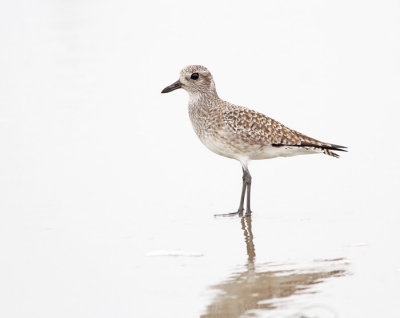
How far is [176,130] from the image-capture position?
14.6 m

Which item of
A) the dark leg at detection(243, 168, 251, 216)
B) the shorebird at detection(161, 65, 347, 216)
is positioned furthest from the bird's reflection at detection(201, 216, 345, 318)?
the shorebird at detection(161, 65, 347, 216)

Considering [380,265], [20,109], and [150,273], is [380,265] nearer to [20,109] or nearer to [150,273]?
[150,273]

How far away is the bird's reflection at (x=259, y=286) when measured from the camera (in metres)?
6.32

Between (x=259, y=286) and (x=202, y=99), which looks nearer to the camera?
(x=259, y=286)

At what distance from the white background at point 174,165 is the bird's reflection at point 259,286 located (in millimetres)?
172

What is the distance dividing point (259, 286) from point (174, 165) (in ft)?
18.6

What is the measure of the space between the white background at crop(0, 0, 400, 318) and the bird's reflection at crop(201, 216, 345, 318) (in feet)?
0.56

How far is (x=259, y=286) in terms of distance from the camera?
685cm

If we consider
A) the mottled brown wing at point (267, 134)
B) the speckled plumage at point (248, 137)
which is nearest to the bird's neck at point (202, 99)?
the speckled plumage at point (248, 137)

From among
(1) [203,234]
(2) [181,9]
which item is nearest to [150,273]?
(1) [203,234]

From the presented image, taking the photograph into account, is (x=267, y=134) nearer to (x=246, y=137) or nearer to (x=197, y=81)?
(x=246, y=137)

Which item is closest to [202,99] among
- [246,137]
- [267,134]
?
[246,137]

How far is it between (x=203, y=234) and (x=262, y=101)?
782 centimetres

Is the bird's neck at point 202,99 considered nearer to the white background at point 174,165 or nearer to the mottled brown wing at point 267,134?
the mottled brown wing at point 267,134
